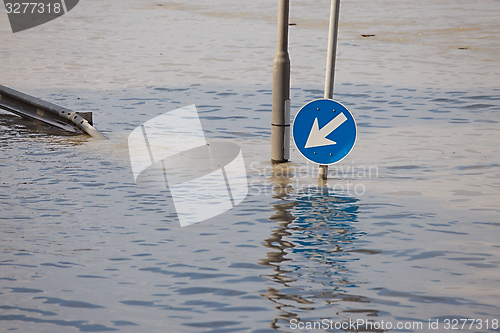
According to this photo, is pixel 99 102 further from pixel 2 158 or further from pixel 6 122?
pixel 2 158

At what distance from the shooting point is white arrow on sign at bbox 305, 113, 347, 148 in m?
7.94

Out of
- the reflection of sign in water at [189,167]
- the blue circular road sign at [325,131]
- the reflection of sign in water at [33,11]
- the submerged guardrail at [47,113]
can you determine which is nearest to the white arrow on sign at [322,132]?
the blue circular road sign at [325,131]

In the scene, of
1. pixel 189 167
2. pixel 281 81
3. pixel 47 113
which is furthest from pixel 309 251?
pixel 47 113

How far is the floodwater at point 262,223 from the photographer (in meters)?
5.04

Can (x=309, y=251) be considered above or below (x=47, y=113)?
below

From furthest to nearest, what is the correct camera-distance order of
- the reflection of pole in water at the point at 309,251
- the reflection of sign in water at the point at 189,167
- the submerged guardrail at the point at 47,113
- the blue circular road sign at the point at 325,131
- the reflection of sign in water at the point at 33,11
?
the reflection of sign in water at the point at 33,11 < the submerged guardrail at the point at 47,113 < the blue circular road sign at the point at 325,131 < the reflection of sign in water at the point at 189,167 < the reflection of pole in water at the point at 309,251

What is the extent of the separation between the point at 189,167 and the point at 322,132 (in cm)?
232

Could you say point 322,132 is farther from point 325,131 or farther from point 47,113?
point 47,113

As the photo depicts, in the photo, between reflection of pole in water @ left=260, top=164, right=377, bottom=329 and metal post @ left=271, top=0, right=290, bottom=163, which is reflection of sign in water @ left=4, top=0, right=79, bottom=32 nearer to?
metal post @ left=271, top=0, right=290, bottom=163

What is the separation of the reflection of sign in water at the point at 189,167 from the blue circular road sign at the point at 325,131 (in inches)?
39.3

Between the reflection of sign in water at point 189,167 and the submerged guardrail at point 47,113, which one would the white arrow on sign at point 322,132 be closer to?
the reflection of sign in water at point 189,167

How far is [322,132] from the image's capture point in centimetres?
809

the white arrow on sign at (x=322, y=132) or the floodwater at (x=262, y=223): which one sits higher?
the white arrow on sign at (x=322, y=132)

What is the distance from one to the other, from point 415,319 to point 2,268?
357cm
